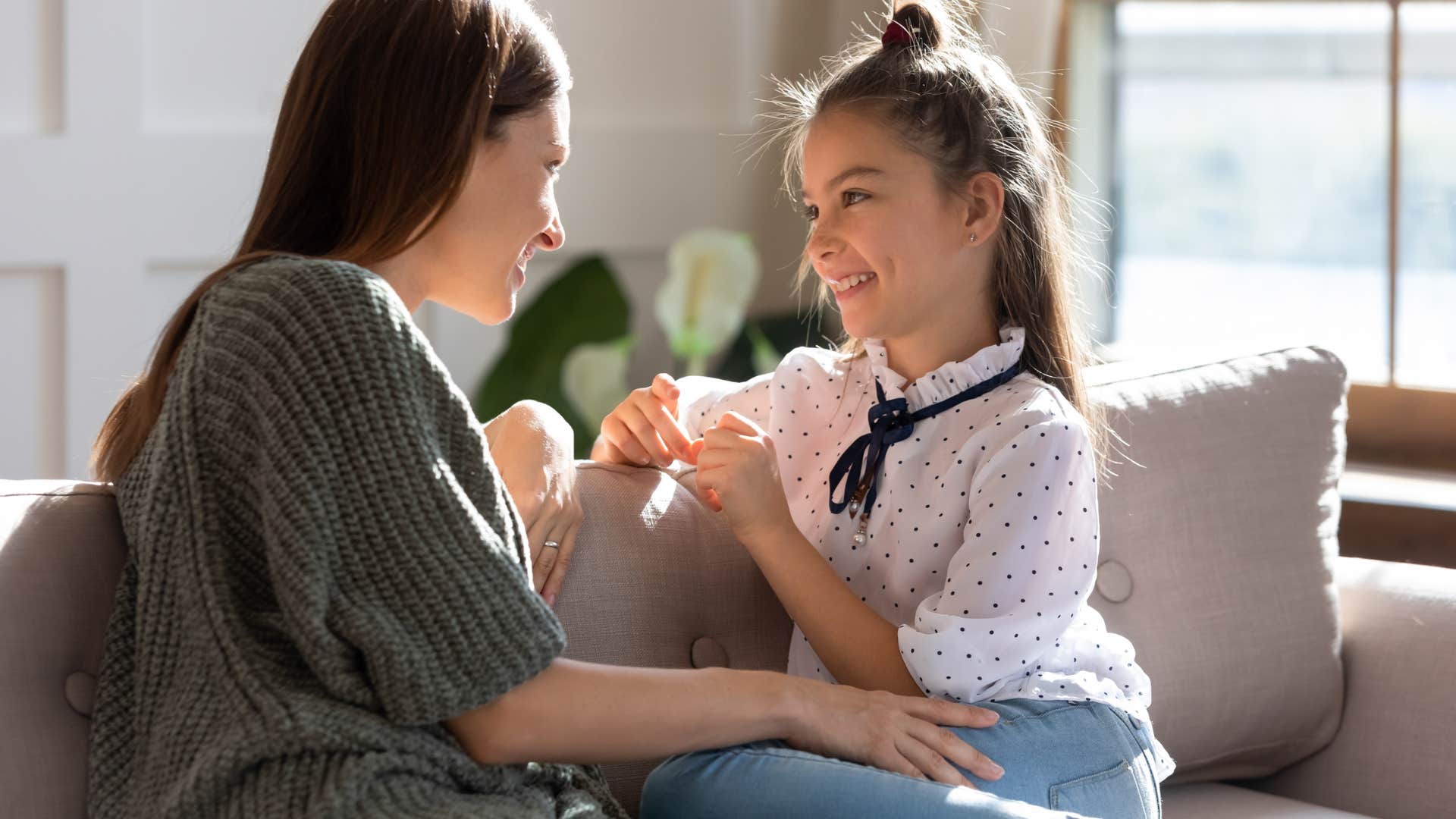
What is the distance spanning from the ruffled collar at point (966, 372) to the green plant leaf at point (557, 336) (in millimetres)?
1302

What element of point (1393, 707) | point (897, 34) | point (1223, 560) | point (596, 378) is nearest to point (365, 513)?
point (897, 34)

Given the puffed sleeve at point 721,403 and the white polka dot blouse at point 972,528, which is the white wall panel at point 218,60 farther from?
the white polka dot blouse at point 972,528

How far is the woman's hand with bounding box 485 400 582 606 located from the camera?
1371 mm

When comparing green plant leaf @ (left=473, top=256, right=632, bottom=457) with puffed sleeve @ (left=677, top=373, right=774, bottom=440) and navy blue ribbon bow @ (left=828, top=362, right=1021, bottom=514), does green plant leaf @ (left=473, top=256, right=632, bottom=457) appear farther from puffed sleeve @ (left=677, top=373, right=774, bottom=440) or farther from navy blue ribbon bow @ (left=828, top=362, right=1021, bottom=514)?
navy blue ribbon bow @ (left=828, top=362, right=1021, bottom=514)

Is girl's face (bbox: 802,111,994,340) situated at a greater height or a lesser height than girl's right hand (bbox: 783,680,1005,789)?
greater

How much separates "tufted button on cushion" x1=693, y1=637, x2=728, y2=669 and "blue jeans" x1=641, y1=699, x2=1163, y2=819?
22 centimetres

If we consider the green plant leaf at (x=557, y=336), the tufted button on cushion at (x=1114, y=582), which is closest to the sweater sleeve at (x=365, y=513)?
the tufted button on cushion at (x=1114, y=582)

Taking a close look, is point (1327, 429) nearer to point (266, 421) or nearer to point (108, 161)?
point (266, 421)

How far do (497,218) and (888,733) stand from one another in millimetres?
556

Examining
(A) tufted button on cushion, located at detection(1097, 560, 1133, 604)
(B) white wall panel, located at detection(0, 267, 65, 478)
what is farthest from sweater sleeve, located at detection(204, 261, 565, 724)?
(B) white wall panel, located at detection(0, 267, 65, 478)

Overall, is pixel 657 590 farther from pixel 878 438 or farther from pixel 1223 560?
pixel 1223 560

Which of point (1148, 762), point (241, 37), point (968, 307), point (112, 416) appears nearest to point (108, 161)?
point (241, 37)

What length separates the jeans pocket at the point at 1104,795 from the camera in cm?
131

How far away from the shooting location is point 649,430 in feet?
5.07
